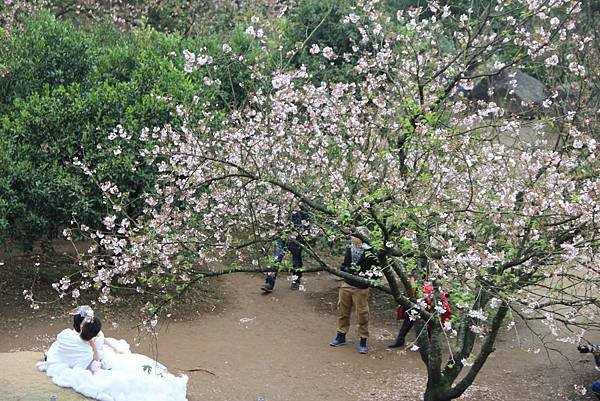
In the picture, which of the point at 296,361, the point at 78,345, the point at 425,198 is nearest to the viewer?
the point at 425,198

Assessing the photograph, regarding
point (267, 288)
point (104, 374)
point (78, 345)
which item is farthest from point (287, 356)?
point (78, 345)

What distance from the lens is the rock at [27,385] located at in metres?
6.64

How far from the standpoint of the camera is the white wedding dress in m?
6.96

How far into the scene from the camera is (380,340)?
33.7 ft

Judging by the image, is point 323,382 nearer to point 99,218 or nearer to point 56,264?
point 99,218

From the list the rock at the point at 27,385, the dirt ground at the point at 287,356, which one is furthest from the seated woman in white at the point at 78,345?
the dirt ground at the point at 287,356

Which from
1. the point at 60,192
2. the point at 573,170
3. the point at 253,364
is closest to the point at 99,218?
the point at 60,192

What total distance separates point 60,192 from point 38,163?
0.57 metres

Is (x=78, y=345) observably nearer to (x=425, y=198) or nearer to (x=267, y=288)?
(x=425, y=198)

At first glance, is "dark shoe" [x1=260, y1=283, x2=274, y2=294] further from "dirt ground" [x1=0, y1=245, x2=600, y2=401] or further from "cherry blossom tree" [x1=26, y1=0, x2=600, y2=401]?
"cherry blossom tree" [x1=26, y1=0, x2=600, y2=401]

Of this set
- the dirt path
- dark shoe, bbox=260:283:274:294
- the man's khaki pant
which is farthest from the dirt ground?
the man's khaki pant

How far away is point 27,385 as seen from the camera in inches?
268

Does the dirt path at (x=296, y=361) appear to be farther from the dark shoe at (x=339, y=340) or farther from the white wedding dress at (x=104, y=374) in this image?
the white wedding dress at (x=104, y=374)

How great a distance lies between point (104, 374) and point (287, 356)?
9.66ft
